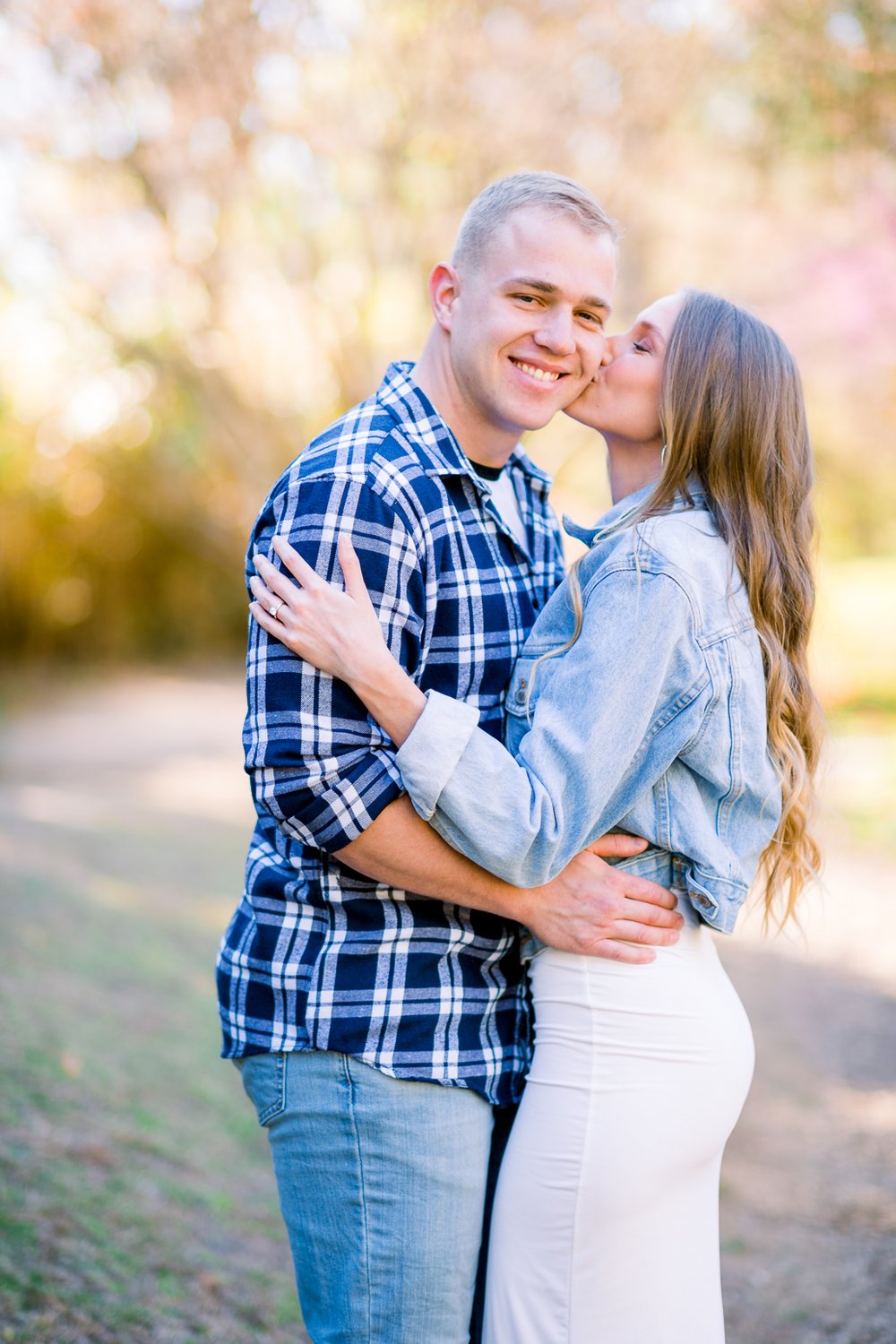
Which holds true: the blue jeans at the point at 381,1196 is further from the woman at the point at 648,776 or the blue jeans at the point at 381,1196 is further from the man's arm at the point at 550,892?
the man's arm at the point at 550,892

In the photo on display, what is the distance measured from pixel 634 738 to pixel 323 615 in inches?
18.8

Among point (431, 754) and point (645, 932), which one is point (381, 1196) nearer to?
point (645, 932)

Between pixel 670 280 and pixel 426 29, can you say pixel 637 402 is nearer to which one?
pixel 426 29

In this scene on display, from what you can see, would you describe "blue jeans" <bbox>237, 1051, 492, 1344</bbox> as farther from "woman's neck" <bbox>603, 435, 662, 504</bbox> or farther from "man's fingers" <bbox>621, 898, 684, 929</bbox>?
"woman's neck" <bbox>603, 435, 662, 504</bbox>

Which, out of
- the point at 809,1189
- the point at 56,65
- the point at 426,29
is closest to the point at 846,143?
the point at 426,29

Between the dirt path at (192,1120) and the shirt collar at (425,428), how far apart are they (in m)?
0.94

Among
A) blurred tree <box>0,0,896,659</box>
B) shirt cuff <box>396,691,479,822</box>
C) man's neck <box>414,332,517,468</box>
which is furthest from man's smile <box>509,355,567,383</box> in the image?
blurred tree <box>0,0,896,659</box>

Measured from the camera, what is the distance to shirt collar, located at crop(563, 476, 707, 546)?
1901 mm

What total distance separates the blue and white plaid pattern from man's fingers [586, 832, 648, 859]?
0.69 ft

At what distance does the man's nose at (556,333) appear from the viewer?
204 centimetres

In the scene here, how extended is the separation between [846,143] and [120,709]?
889 cm

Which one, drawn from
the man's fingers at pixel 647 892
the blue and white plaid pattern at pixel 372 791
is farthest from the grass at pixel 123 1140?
the man's fingers at pixel 647 892

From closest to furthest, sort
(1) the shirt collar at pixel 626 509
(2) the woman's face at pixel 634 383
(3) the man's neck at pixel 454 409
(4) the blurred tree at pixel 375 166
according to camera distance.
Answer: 1. (1) the shirt collar at pixel 626 509
2. (2) the woman's face at pixel 634 383
3. (3) the man's neck at pixel 454 409
4. (4) the blurred tree at pixel 375 166

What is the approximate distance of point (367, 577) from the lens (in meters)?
1.75
